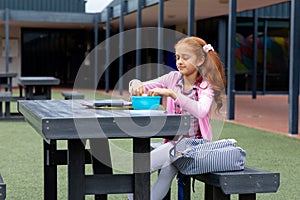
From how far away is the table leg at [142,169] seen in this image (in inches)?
127

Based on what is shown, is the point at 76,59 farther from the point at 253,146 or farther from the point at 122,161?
the point at 122,161

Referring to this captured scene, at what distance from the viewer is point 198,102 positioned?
11.3 feet

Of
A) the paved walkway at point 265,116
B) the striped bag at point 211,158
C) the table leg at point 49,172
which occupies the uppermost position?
the striped bag at point 211,158

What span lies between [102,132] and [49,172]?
1.35 meters

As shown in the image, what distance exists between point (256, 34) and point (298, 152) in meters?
11.9

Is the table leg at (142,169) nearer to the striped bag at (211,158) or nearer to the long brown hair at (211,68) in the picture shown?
the striped bag at (211,158)

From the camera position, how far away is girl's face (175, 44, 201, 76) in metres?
3.59

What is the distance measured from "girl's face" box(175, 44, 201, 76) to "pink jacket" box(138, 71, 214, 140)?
0.12m

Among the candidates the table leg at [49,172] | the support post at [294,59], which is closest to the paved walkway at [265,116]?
the support post at [294,59]

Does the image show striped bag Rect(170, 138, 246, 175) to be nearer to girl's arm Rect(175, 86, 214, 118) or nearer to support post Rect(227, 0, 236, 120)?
girl's arm Rect(175, 86, 214, 118)

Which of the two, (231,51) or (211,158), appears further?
(231,51)

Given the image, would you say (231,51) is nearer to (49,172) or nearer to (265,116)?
(265,116)

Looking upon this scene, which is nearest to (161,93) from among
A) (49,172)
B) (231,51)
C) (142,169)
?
(142,169)

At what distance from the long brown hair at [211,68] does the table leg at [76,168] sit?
850 millimetres
